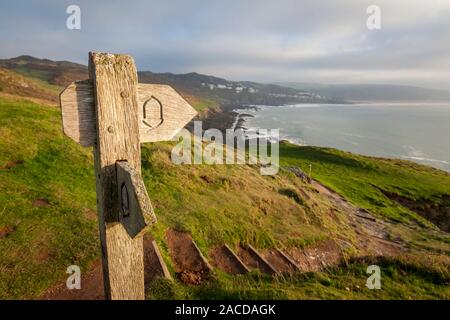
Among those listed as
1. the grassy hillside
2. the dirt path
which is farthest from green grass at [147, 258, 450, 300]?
the dirt path

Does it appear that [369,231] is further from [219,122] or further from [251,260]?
[219,122]

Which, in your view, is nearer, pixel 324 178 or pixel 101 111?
pixel 101 111

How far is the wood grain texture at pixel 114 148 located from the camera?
2.49 meters

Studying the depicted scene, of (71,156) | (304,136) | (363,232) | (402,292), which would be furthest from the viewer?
(304,136)

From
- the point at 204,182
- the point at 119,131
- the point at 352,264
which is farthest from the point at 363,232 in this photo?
the point at 119,131

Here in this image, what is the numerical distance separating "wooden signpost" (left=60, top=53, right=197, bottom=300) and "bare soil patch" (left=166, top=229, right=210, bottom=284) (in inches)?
192

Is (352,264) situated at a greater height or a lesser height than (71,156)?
lesser

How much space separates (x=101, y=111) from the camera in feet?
8.20

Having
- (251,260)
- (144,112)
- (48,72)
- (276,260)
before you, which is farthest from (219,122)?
(144,112)

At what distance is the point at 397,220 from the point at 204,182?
24888mm

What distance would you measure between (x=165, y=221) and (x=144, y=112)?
337 inches

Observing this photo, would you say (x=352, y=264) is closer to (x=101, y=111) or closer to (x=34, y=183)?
(x=101, y=111)

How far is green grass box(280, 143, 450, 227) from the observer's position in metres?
35.6

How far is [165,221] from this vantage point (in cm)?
1078
